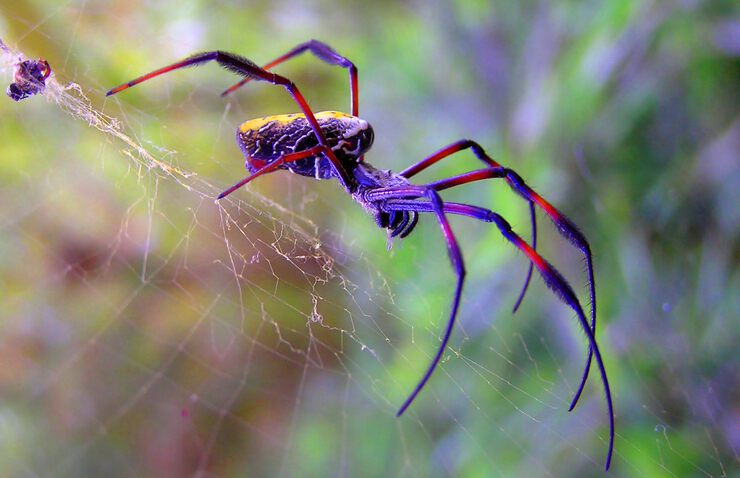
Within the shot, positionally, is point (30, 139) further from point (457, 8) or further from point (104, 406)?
point (457, 8)

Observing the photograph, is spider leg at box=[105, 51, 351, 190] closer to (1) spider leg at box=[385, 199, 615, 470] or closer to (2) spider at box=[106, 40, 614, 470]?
(2) spider at box=[106, 40, 614, 470]

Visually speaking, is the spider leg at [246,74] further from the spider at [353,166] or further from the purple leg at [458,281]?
the purple leg at [458,281]

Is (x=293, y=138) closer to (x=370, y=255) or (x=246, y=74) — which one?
(x=246, y=74)

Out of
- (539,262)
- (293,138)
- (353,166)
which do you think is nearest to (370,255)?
(353,166)

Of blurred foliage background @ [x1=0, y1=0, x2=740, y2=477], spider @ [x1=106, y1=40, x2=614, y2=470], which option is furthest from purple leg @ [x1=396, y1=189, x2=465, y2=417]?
blurred foliage background @ [x1=0, y1=0, x2=740, y2=477]

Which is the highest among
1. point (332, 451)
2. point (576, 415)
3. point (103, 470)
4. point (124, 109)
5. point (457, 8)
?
point (457, 8)

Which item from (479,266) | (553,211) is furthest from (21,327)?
(553,211)
